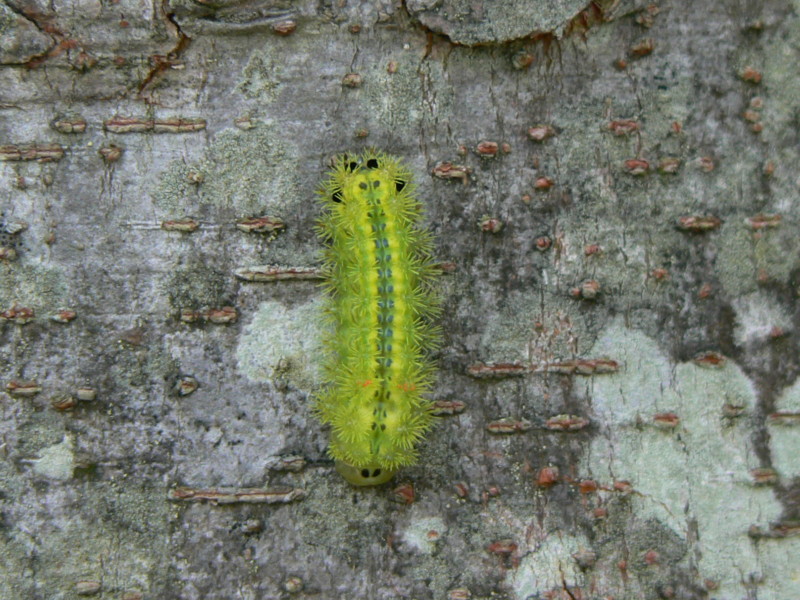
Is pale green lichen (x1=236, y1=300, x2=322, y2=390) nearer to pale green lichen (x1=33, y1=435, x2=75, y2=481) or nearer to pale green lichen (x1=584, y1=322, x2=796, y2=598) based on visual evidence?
pale green lichen (x1=33, y1=435, x2=75, y2=481)

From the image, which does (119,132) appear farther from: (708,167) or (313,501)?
(708,167)

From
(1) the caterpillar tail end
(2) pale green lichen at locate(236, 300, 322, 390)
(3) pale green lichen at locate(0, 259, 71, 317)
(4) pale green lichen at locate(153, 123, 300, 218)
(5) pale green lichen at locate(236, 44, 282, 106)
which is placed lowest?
(1) the caterpillar tail end

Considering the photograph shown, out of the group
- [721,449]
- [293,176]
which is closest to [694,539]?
[721,449]

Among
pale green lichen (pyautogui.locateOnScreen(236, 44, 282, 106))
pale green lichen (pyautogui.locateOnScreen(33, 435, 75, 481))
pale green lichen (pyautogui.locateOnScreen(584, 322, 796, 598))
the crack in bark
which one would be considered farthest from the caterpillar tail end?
the crack in bark

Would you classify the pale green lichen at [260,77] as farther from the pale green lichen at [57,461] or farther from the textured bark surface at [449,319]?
the pale green lichen at [57,461]

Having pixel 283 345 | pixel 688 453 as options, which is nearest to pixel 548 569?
pixel 688 453

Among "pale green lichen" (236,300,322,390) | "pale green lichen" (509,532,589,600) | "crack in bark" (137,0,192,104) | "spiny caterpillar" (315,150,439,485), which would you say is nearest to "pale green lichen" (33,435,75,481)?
"pale green lichen" (236,300,322,390)

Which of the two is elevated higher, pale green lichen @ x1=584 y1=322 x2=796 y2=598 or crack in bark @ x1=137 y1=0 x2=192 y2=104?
crack in bark @ x1=137 y1=0 x2=192 y2=104

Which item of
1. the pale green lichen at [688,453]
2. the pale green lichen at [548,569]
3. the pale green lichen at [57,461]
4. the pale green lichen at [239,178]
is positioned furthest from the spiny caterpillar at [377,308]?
the pale green lichen at [57,461]

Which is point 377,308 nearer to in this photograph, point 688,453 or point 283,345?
point 283,345
